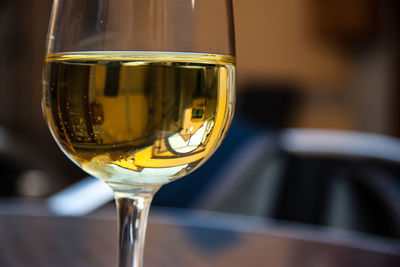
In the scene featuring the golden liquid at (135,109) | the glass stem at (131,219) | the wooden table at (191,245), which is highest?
the golden liquid at (135,109)

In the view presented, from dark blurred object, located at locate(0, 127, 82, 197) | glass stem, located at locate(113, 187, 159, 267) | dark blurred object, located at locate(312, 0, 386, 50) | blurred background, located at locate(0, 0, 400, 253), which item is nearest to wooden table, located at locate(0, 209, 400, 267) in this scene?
glass stem, located at locate(113, 187, 159, 267)

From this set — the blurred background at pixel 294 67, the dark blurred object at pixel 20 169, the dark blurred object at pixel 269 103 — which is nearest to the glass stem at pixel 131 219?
the dark blurred object at pixel 20 169

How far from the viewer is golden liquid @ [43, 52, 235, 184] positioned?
32 centimetres

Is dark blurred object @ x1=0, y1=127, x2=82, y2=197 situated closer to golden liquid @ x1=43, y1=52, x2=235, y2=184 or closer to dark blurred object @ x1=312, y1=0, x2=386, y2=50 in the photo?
golden liquid @ x1=43, y1=52, x2=235, y2=184

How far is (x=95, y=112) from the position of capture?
0.33 metres

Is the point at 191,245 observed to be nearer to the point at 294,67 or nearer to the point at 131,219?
the point at 131,219

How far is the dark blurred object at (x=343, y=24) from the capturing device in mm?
4988

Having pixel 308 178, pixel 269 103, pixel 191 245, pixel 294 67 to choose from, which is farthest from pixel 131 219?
pixel 294 67

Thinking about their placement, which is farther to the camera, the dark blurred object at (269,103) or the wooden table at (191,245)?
the dark blurred object at (269,103)

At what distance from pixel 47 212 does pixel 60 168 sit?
3494mm

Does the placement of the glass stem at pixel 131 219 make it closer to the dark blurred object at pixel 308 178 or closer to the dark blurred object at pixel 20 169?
the dark blurred object at pixel 308 178

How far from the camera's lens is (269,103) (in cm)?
457

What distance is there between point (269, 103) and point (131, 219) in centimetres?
427

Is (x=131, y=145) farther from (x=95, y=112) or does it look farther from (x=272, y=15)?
(x=272, y=15)
